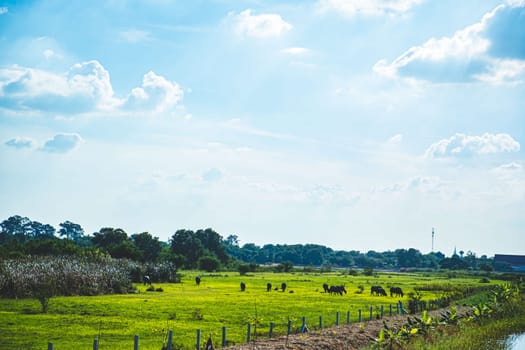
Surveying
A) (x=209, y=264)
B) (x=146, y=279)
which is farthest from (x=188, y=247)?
(x=146, y=279)

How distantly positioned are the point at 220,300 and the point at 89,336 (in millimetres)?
24157

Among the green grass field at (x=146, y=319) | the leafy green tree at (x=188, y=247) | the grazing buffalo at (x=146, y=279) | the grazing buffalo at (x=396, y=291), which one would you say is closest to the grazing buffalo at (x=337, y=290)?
the grazing buffalo at (x=396, y=291)

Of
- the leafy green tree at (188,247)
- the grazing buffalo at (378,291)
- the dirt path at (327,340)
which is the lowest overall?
the grazing buffalo at (378,291)

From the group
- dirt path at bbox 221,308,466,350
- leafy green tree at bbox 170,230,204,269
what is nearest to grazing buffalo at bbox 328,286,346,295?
dirt path at bbox 221,308,466,350

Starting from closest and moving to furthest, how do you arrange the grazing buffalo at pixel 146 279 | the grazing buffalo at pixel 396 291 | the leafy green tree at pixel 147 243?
1. the grazing buffalo at pixel 396 291
2. the grazing buffalo at pixel 146 279
3. the leafy green tree at pixel 147 243

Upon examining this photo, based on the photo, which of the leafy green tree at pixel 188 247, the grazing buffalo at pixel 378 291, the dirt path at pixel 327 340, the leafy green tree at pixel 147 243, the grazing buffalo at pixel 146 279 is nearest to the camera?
the dirt path at pixel 327 340

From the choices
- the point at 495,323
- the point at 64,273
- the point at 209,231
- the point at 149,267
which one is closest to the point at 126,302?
the point at 64,273

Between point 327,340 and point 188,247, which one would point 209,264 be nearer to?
point 188,247

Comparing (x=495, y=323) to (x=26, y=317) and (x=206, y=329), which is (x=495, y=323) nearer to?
(x=206, y=329)

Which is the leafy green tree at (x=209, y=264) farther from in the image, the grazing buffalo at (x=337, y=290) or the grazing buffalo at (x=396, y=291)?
the grazing buffalo at (x=396, y=291)

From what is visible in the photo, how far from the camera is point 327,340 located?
2784 centimetres

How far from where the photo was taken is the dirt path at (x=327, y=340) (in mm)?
25347

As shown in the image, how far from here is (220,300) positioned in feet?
174

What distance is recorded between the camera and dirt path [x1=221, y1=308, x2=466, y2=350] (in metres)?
25.3
